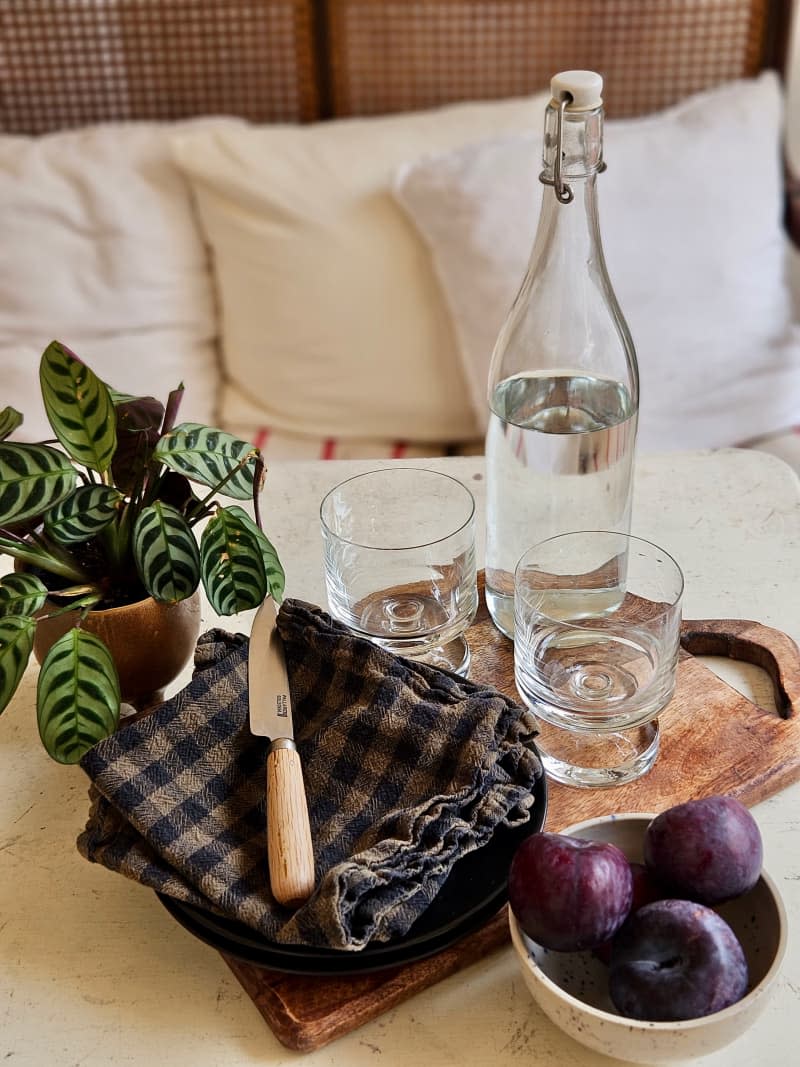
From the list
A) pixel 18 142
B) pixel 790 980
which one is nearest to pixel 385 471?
pixel 790 980

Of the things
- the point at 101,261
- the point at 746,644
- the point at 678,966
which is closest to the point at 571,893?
the point at 678,966

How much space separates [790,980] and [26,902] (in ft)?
→ 1.50

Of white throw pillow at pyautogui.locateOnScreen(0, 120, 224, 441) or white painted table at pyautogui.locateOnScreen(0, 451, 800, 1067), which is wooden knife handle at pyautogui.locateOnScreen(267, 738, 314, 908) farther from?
white throw pillow at pyautogui.locateOnScreen(0, 120, 224, 441)

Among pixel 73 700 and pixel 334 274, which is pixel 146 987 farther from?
pixel 334 274

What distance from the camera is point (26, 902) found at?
0.71m

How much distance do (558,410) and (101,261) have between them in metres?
0.99

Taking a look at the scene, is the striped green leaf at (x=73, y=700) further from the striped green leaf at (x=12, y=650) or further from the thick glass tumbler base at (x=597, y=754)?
the thick glass tumbler base at (x=597, y=754)

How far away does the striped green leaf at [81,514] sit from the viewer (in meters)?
0.73

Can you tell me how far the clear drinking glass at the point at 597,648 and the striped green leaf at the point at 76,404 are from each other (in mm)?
288

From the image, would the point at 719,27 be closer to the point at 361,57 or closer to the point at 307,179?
the point at 361,57

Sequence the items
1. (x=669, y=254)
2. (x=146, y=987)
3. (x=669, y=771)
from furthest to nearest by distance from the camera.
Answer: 1. (x=669, y=254)
2. (x=669, y=771)
3. (x=146, y=987)

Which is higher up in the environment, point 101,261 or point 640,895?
point 640,895

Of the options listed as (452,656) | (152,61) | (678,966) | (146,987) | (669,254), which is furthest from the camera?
(152,61)

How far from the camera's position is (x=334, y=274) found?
162cm
